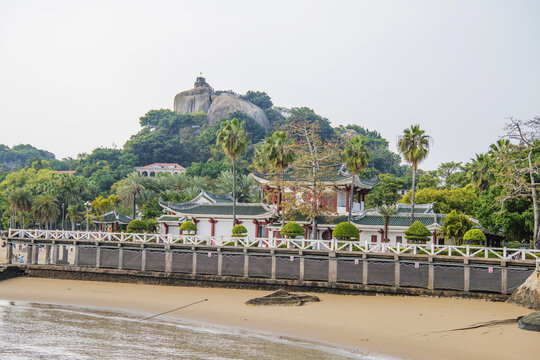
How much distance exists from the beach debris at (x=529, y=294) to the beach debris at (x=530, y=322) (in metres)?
3.41

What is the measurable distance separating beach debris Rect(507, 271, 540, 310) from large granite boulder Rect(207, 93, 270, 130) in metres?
150

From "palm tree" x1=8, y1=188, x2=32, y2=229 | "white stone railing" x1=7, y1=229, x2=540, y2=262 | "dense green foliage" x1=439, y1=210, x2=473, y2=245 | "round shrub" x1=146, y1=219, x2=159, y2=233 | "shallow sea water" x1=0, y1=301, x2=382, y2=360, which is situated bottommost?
"shallow sea water" x1=0, y1=301, x2=382, y2=360

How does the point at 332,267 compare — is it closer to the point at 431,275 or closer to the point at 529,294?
the point at 431,275

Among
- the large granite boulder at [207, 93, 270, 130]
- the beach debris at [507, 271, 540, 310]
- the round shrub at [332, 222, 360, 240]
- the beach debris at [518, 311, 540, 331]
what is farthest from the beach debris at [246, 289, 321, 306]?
the large granite boulder at [207, 93, 270, 130]

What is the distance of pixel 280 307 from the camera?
1146 inches

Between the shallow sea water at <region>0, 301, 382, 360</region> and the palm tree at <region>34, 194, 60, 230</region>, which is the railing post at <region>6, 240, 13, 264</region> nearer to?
the shallow sea water at <region>0, 301, 382, 360</region>

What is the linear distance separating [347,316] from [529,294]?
32.3 feet

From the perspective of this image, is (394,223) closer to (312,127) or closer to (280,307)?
(312,127)

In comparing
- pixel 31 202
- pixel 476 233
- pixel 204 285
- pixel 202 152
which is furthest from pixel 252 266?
pixel 202 152

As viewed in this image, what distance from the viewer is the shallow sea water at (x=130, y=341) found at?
2116cm

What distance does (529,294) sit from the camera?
27703mm

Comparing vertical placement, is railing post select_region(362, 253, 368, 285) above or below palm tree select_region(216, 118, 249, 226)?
below

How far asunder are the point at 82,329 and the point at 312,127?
992 inches

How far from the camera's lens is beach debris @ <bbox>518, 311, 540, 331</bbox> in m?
23.0
